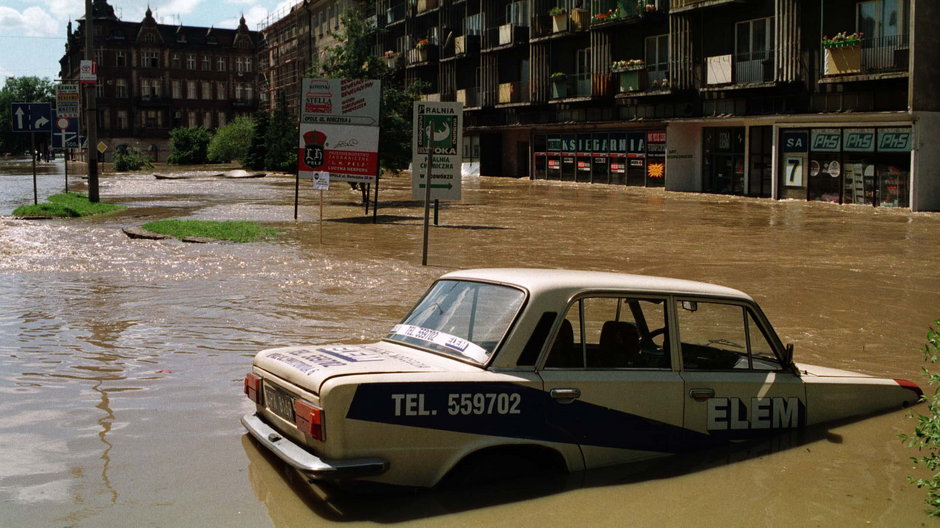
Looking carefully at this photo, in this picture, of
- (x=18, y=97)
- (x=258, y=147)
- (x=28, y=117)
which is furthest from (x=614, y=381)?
(x=18, y=97)

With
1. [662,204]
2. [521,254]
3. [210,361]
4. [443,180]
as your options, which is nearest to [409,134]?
[662,204]

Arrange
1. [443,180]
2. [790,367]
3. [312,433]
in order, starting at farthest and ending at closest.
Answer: [443,180], [790,367], [312,433]

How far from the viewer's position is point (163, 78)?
116062mm

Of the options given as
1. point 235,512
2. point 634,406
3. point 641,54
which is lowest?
point 235,512

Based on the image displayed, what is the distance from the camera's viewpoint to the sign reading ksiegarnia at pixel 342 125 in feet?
81.1

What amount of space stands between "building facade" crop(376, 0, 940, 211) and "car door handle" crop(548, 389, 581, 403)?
28.6 meters

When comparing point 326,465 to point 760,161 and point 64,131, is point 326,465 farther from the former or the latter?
point 760,161

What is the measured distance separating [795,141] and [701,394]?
32.5 meters

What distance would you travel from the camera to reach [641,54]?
45.9 metres

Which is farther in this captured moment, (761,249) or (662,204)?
(662,204)

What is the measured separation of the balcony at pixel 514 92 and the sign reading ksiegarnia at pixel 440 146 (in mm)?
33666

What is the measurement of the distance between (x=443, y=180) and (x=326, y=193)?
23.4m

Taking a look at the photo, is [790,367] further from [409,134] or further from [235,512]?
[409,134]

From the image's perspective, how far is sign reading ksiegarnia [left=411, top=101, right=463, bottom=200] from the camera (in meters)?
18.9
